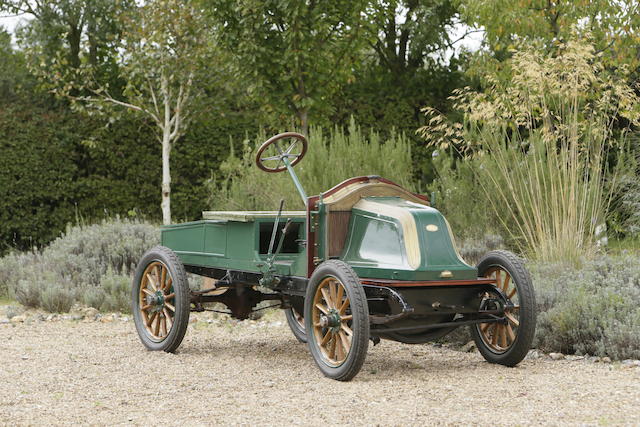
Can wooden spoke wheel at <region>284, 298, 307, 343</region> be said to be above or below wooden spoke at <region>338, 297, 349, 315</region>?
below

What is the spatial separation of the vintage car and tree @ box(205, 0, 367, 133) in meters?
5.18

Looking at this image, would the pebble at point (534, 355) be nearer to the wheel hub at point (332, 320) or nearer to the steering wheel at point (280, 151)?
the wheel hub at point (332, 320)

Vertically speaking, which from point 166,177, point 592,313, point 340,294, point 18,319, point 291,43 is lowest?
point 18,319

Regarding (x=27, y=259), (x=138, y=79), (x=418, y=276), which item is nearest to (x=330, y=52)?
(x=138, y=79)

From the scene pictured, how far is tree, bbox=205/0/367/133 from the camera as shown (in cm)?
1023

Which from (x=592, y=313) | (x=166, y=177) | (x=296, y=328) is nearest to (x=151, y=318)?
(x=296, y=328)

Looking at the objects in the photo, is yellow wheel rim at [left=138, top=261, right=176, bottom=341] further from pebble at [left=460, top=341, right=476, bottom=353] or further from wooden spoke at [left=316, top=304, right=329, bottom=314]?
pebble at [left=460, top=341, right=476, bottom=353]

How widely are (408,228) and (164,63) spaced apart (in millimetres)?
8566

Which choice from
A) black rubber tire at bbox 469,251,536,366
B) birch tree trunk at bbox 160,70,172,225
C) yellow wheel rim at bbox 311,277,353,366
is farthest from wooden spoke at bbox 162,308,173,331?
birch tree trunk at bbox 160,70,172,225

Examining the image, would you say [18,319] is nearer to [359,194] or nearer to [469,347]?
[359,194]

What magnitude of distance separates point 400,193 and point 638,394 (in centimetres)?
185

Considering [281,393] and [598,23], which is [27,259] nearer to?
[281,393]

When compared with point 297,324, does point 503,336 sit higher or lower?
higher

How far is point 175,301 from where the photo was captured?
5.39 metres
